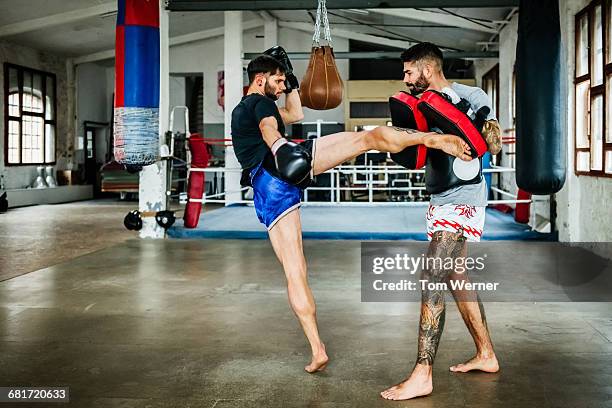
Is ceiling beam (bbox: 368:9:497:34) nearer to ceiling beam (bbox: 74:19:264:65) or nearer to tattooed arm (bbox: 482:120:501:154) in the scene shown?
ceiling beam (bbox: 74:19:264:65)

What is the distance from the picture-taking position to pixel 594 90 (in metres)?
5.34

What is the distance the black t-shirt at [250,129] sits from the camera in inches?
94.3

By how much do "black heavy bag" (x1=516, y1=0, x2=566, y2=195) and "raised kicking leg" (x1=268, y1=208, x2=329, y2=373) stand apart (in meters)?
0.89

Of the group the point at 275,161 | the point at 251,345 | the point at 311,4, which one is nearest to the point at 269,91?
the point at 275,161

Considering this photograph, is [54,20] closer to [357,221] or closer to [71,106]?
[71,106]

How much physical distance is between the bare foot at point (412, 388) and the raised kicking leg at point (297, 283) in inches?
13.4

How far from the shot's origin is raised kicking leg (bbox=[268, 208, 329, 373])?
8.02 ft

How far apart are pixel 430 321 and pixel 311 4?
4.68m

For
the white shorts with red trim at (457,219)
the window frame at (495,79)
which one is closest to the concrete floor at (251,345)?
the white shorts with red trim at (457,219)

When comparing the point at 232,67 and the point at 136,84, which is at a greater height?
the point at 232,67

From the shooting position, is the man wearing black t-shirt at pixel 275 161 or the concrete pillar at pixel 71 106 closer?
the man wearing black t-shirt at pixel 275 161

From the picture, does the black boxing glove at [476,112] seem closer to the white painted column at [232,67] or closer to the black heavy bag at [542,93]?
the black heavy bag at [542,93]

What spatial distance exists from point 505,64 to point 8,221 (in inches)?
295

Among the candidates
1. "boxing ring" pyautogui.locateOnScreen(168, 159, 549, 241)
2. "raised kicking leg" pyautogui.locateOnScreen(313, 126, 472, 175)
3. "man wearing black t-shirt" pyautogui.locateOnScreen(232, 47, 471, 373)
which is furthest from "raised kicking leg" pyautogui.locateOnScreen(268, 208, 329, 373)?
"boxing ring" pyautogui.locateOnScreen(168, 159, 549, 241)
